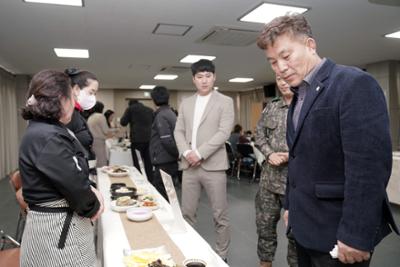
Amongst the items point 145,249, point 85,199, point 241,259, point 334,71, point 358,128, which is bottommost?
point 241,259

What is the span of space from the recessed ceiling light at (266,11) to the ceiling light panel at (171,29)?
79 centimetres

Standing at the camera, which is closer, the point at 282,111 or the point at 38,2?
the point at 282,111

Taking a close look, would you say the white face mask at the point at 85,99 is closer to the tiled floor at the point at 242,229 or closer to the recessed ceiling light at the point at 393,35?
the tiled floor at the point at 242,229

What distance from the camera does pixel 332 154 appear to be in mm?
958

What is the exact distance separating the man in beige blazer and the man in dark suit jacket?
100cm

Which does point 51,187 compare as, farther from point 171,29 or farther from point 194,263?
point 171,29

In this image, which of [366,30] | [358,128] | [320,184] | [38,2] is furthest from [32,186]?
[366,30]

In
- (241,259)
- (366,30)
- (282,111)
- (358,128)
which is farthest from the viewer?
(366,30)

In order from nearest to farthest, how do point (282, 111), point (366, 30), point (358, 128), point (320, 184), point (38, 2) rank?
1. point (358, 128)
2. point (320, 184)
3. point (282, 111)
4. point (38, 2)
5. point (366, 30)

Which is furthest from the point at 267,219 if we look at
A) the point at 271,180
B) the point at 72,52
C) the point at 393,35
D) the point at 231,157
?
the point at 72,52

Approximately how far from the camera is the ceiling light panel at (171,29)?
402cm

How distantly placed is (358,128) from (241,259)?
200 centimetres

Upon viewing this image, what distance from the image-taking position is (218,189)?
7.02ft

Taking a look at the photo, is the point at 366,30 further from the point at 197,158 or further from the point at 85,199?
the point at 85,199
